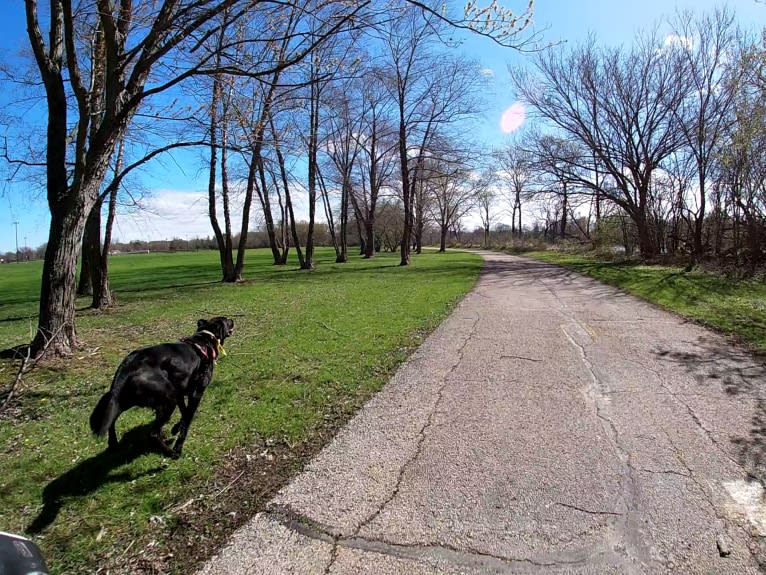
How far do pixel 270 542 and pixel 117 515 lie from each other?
43.3 inches

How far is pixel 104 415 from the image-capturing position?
2.88 m

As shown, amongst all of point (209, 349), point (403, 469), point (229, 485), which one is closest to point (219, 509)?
point (229, 485)

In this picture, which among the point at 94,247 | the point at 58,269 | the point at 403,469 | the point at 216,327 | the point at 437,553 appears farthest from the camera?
the point at 94,247

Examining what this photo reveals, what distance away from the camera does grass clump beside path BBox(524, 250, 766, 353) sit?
7804 mm

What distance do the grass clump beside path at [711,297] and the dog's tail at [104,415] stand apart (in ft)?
27.0

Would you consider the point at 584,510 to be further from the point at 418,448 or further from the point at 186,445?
the point at 186,445

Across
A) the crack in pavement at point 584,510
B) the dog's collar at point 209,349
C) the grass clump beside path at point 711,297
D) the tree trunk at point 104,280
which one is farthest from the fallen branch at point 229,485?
the tree trunk at point 104,280

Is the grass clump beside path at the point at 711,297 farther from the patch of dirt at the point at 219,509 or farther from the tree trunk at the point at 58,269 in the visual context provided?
the tree trunk at the point at 58,269

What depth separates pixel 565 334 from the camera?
7.54m

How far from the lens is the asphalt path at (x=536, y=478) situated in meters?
2.35

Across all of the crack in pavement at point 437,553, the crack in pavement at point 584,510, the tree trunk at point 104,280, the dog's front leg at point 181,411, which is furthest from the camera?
the tree trunk at point 104,280

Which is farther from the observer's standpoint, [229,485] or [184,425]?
[184,425]

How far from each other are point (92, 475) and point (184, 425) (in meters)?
0.70

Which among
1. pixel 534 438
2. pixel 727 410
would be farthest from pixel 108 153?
pixel 727 410
